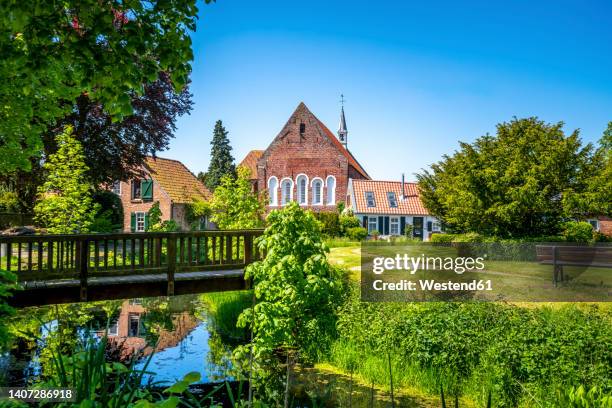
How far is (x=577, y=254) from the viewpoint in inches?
527

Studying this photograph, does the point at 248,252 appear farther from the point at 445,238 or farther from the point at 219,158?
the point at 219,158

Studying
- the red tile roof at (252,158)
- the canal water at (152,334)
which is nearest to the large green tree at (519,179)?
the canal water at (152,334)

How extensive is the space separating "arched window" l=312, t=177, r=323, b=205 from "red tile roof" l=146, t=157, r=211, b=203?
9.37 meters

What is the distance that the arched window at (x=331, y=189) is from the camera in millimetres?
43156

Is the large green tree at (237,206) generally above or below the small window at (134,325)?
above

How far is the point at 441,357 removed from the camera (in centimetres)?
855

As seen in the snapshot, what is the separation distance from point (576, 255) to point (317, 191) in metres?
31.2

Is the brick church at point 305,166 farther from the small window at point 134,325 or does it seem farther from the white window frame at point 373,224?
the small window at point 134,325

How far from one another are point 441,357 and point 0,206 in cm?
2736

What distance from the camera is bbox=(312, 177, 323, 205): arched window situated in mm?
43656

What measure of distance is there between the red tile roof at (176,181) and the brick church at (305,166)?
264 inches

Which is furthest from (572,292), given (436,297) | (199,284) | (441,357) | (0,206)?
(0,206)

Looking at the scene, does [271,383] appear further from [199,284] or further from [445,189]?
[445,189]

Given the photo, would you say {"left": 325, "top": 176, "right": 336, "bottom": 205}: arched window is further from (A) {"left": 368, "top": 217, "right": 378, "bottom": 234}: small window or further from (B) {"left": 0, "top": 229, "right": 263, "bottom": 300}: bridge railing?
(B) {"left": 0, "top": 229, "right": 263, "bottom": 300}: bridge railing
